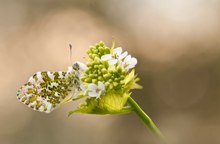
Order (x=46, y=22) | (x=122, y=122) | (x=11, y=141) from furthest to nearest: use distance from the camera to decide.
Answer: (x=46, y=22) → (x=122, y=122) → (x=11, y=141)

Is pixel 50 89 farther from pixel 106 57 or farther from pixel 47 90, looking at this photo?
pixel 106 57

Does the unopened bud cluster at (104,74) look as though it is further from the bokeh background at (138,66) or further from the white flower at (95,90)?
the bokeh background at (138,66)

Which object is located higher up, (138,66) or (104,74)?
(104,74)

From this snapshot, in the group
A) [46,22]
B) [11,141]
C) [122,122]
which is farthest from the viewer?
[46,22]

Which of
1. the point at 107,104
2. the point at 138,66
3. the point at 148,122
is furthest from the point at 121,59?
the point at 138,66

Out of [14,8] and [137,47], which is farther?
[14,8]

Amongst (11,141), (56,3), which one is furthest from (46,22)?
(11,141)

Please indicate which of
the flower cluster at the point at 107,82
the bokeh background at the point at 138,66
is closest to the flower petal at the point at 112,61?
the flower cluster at the point at 107,82

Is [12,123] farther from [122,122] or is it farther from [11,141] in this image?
[122,122]
